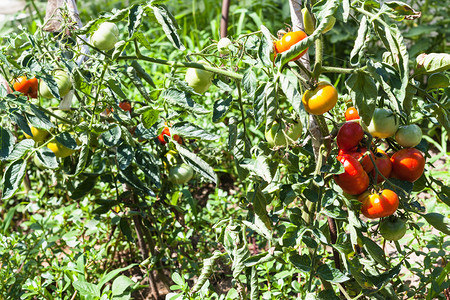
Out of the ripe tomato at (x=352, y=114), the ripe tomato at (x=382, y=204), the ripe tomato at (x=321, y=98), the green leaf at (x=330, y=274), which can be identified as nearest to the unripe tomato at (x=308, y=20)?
the ripe tomato at (x=321, y=98)

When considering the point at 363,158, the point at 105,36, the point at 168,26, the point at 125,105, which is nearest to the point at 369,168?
the point at 363,158

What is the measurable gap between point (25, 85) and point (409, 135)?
1.03 meters

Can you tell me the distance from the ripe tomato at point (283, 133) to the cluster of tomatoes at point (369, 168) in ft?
0.32

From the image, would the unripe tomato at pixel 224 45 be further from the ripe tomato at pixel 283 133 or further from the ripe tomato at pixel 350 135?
the ripe tomato at pixel 350 135

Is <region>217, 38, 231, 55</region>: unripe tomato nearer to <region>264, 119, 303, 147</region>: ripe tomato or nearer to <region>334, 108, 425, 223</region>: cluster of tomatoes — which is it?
<region>264, 119, 303, 147</region>: ripe tomato

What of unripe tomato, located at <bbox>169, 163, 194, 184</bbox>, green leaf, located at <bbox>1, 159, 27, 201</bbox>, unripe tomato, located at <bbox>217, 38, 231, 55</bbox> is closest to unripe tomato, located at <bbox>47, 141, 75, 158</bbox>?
green leaf, located at <bbox>1, 159, 27, 201</bbox>

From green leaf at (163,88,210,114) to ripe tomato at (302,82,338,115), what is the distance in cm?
25

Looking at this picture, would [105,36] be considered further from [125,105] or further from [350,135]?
[350,135]

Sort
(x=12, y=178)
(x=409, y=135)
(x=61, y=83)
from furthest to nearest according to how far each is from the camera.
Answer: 1. (x=61, y=83)
2. (x=12, y=178)
3. (x=409, y=135)

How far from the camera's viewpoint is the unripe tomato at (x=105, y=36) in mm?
1056

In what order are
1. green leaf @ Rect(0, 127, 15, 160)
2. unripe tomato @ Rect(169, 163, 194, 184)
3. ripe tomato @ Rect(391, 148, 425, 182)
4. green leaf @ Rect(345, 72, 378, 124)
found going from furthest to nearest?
1. unripe tomato @ Rect(169, 163, 194, 184)
2. green leaf @ Rect(0, 127, 15, 160)
3. ripe tomato @ Rect(391, 148, 425, 182)
4. green leaf @ Rect(345, 72, 378, 124)

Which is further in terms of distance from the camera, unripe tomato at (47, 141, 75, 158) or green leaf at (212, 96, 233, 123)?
unripe tomato at (47, 141, 75, 158)

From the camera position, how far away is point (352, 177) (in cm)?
99

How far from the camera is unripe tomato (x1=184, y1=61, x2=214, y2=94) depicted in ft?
3.62
